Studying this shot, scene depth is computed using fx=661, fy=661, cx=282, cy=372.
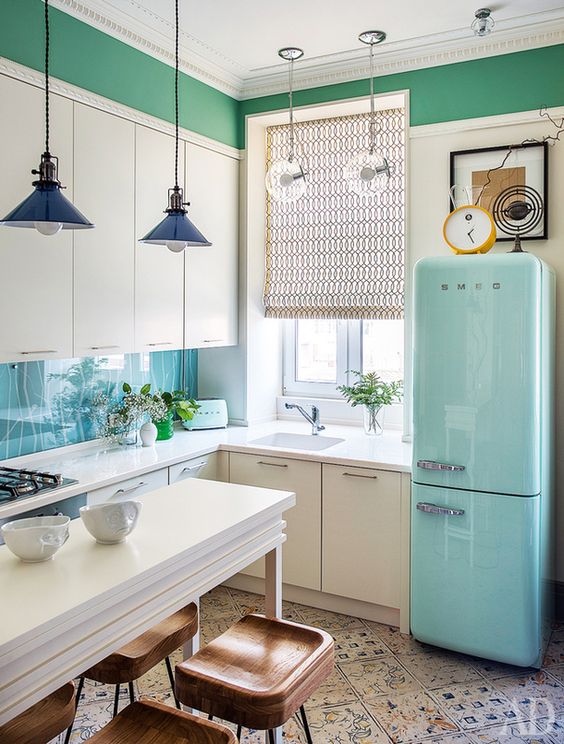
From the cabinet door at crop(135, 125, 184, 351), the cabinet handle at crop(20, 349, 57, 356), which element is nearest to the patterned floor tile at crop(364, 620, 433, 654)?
the cabinet door at crop(135, 125, 184, 351)

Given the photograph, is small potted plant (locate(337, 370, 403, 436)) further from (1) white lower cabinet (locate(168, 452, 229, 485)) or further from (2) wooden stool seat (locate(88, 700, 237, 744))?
(2) wooden stool seat (locate(88, 700, 237, 744))

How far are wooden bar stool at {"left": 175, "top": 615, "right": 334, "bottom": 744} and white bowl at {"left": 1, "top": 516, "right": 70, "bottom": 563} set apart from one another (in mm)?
469

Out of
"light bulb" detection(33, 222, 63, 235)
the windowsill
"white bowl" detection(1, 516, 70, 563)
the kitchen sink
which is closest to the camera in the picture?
"white bowl" detection(1, 516, 70, 563)

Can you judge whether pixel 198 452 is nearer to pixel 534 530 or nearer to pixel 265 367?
pixel 265 367

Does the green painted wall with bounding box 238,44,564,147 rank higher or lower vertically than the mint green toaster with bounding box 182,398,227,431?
higher

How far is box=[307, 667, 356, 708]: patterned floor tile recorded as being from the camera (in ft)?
8.43

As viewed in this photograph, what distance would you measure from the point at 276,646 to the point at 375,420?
199 cm

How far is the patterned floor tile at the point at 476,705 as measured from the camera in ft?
8.05

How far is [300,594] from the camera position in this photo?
340 cm

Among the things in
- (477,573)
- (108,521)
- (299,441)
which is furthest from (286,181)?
(108,521)

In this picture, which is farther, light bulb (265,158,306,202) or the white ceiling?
light bulb (265,158,306,202)

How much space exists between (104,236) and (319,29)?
1.43 m

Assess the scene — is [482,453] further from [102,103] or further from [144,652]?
[102,103]

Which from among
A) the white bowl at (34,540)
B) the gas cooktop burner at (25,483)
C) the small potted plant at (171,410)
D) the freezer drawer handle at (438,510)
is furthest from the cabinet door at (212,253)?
the white bowl at (34,540)
